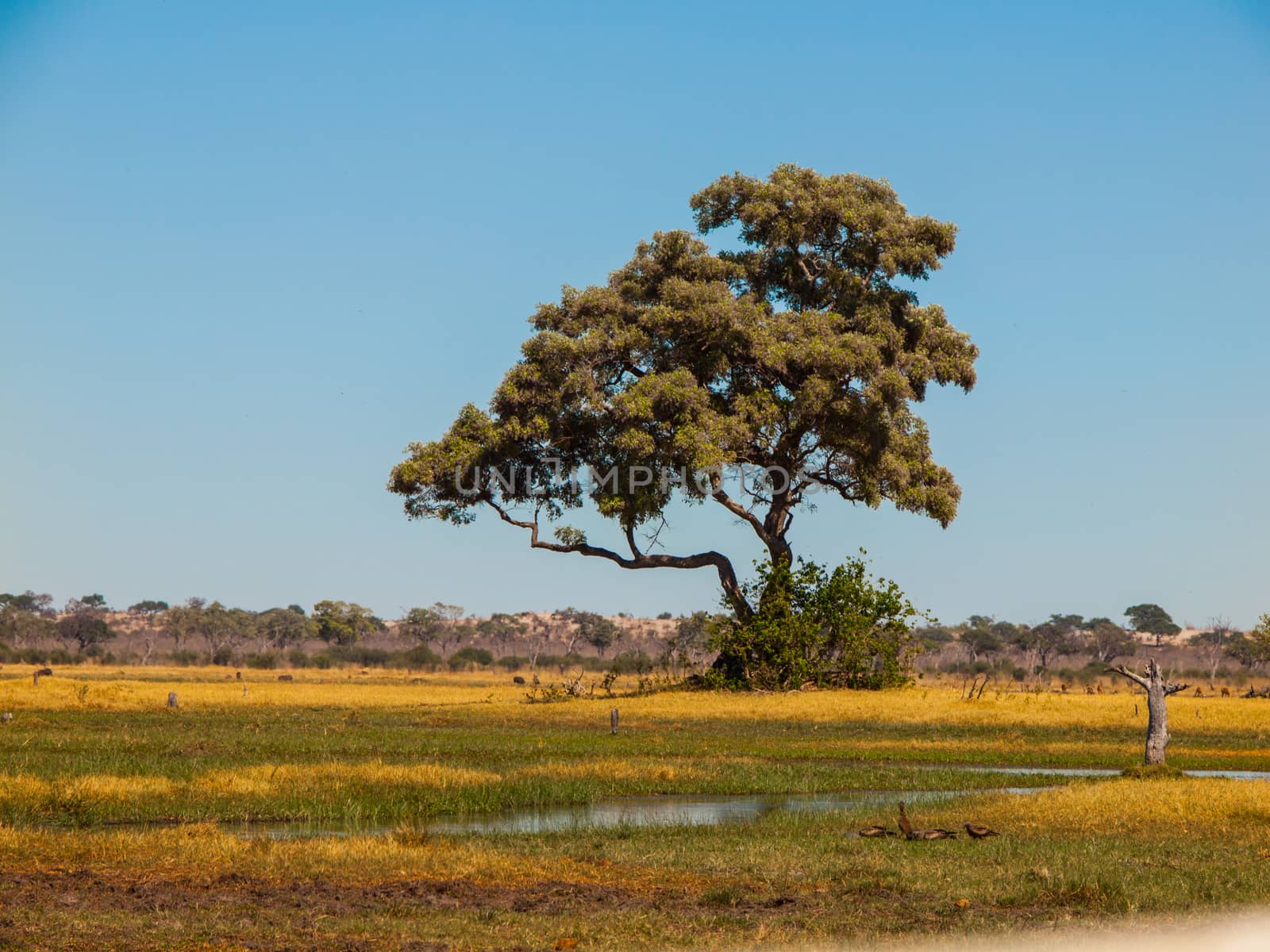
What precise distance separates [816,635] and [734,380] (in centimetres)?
1132

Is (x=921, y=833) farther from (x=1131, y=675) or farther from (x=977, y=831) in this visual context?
(x=1131, y=675)

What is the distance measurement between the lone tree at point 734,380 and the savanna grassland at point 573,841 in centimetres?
1346

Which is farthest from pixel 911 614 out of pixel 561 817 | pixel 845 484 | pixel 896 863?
pixel 896 863

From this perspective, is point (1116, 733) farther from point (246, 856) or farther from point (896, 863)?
point (246, 856)

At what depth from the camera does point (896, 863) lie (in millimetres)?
18859

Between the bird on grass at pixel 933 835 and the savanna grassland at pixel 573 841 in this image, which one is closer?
the savanna grassland at pixel 573 841

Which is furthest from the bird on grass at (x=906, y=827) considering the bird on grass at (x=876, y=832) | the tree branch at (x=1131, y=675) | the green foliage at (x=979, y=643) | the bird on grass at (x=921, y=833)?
the green foliage at (x=979, y=643)

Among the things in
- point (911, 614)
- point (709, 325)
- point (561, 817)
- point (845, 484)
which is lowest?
point (561, 817)

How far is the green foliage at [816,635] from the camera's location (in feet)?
189

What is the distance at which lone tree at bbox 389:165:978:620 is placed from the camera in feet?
175

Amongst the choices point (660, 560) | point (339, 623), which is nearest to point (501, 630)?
Answer: point (339, 623)

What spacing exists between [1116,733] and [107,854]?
3317 centimetres

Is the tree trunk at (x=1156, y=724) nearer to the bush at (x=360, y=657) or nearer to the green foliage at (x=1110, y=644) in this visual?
the bush at (x=360, y=657)

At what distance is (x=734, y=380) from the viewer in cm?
5706
